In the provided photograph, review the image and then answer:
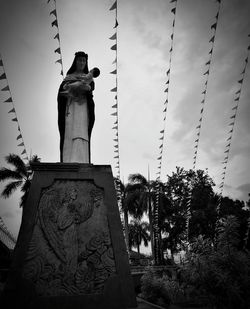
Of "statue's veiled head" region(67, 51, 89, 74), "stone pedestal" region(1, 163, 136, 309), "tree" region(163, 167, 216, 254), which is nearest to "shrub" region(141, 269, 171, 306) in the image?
"stone pedestal" region(1, 163, 136, 309)

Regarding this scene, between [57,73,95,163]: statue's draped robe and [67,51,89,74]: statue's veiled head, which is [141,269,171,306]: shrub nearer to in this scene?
[57,73,95,163]: statue's draped robe

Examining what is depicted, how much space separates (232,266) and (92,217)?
8.46ft

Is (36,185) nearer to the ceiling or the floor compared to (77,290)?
nearer to the ceiling

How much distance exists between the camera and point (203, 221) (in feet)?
73.8

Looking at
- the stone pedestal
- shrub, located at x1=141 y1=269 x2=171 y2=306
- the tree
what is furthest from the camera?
the tree

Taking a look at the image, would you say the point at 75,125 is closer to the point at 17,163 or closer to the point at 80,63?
the point at 80,63

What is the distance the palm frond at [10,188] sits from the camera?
63.7ft

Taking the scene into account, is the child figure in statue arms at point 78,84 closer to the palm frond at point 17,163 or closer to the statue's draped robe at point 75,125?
the statue's draped robe at point 75,125

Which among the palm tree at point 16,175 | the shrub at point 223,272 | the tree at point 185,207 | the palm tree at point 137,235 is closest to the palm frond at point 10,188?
the palm tree at point 16,175

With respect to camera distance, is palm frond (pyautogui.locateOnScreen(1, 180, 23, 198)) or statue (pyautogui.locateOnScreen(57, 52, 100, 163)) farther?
palm frond (pyautogui.locateOnScreen(1, 180, 23, 198))

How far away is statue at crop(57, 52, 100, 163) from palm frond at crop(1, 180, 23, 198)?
611 inches

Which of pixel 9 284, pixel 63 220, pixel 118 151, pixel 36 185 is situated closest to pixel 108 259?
pixel 63 220

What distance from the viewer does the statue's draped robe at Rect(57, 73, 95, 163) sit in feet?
18.4

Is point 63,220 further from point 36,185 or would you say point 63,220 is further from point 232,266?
point 232,266
